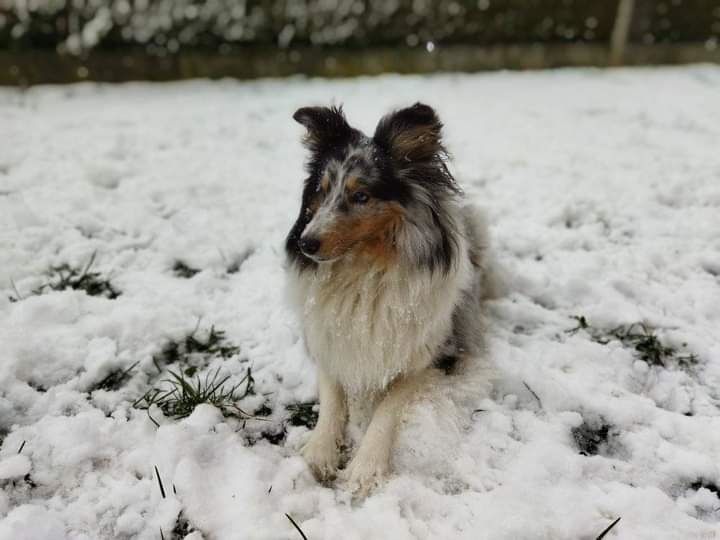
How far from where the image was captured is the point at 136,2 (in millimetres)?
7328

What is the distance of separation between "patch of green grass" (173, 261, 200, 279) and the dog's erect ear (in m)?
1.71

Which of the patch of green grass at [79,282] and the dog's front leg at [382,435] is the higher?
the patch of green grass at [79,282]

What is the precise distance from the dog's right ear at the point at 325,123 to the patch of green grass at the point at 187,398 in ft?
4.38

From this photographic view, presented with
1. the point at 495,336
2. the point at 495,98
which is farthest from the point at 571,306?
the point at 495,98

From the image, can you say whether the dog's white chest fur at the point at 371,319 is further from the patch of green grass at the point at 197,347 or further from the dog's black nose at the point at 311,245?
the patch of green grass at the point at 197,347

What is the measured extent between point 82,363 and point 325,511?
4.86ft

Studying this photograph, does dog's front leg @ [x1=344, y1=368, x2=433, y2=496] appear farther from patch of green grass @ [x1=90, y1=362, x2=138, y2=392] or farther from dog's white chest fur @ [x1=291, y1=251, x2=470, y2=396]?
patch of green grass @ [x1=90, y1=362, x2=138, y2=392]

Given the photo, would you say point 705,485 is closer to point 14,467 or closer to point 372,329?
point 372,329

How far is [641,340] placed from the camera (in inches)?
114

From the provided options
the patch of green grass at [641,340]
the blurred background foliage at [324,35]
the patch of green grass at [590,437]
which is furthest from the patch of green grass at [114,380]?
the blurred background foliage at [324,35]

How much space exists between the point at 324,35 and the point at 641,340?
7259 mm

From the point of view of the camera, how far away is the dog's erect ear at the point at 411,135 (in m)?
2.48

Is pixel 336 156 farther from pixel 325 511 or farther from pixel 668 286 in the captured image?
pixel 668 286

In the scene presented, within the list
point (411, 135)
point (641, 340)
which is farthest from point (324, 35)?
point (641, 340)
